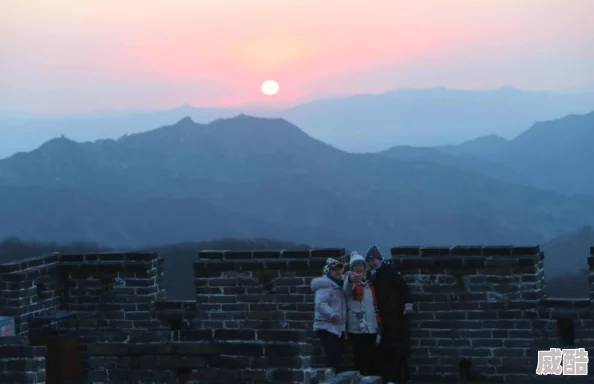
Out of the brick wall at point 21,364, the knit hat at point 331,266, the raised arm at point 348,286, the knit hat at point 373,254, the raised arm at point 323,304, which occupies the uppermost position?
the knit hat at point 373,254

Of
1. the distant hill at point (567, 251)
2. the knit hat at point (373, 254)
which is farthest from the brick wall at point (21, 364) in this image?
the distant hill at point (567, 251)

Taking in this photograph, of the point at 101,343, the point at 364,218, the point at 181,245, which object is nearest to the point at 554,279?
the point at 181,245

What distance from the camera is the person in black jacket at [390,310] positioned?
32.1 ft

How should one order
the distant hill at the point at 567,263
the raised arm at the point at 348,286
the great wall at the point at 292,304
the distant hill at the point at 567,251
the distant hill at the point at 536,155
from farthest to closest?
the distant hill at the point at 536,155
the distant hill at the point at 567,251
the distant hill at the point at 567,263
the great wall at the point at 292,304
the raised arm at the point at 348,286

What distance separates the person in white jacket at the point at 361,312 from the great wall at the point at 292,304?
0.48 m

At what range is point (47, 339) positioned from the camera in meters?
10.6

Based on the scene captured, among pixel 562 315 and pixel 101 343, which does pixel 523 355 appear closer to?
pixel 562 315

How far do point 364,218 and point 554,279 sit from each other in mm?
29757

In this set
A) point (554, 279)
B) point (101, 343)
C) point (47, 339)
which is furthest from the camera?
point (554, 279)

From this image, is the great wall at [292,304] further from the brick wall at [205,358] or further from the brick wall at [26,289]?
the brick wall at [205,358]

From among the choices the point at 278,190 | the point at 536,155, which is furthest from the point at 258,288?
the point at 536,155

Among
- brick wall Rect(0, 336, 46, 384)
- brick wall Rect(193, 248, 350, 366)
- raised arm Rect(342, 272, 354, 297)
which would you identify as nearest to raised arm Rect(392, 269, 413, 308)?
raised arm Rect(342, 272, 354, 297)

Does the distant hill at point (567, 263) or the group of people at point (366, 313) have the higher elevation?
the distant hill at point (567, 263)

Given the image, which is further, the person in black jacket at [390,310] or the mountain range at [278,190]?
the mountain range at [278,190]
